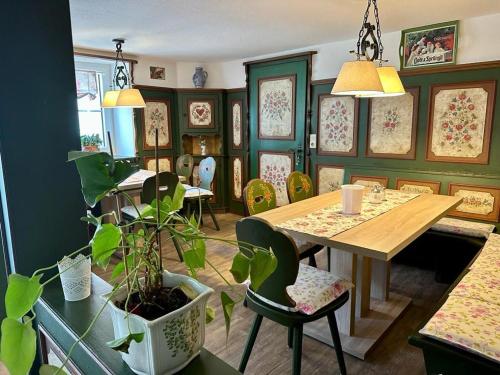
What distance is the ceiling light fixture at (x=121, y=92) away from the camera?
3.08 m

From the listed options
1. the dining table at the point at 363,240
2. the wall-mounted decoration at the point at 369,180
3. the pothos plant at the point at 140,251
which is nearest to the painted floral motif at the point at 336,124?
the wall-mounted decoration at the point at 369,180

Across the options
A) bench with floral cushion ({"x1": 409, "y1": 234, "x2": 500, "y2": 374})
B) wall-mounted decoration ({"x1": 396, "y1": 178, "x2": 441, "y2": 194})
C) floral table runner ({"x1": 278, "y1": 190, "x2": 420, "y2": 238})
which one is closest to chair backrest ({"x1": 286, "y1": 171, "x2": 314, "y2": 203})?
floral table runner ({"x1": 278, "y1": 190, "x2": 420, "y2": 238})

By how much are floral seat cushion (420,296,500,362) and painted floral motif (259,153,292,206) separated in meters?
2.94

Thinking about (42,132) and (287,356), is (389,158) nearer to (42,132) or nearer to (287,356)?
(287,356)

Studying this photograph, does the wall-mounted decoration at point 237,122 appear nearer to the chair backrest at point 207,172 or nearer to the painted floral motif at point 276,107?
the painted floral motif at point 276,107

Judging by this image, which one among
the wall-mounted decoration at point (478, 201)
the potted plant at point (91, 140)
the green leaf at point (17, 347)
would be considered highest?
the potted plant at point (91, 140)

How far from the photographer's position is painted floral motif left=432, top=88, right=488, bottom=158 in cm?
304

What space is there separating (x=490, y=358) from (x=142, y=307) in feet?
4.18

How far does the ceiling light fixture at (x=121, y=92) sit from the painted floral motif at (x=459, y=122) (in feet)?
8.87

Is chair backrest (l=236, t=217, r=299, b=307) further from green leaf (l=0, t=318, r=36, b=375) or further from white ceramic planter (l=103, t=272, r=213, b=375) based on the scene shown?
green leaf (l=0, t=318, r=36, b=375)

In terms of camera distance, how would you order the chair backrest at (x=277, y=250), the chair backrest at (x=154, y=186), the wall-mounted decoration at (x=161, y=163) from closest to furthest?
the chair backrest at (x=277, y=250) < the chair backrest at (x=154, y=186) < the wall-mounted decoration at (x=161, y=163)

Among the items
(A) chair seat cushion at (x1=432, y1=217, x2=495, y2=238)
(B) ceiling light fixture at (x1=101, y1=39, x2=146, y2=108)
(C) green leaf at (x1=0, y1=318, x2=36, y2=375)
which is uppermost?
(B) ceiling light fixture at (x1=101, y1=39, x2=146, y2=108)

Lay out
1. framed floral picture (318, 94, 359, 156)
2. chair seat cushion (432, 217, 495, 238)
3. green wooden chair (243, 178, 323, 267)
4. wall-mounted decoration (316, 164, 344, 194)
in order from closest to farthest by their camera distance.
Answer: green wooden chair (243, 178, 323, 267)
chair seat cushion (432, 217, 495, 238)
framed floral picture (318, 94, 359, 156)
wall-mounted decoration (316, 164, 344, 194)

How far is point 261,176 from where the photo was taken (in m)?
4.79
